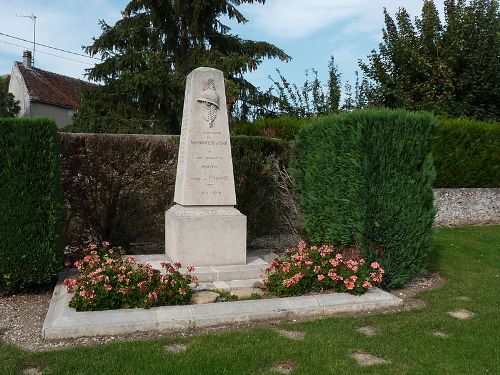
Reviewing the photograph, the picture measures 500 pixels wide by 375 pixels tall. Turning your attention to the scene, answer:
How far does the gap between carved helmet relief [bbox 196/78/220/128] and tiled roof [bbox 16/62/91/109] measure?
23.3 metres

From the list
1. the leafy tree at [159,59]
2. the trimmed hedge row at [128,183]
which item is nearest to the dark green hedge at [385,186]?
the trimmed hedge row at [128,183]

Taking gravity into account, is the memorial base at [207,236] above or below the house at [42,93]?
below

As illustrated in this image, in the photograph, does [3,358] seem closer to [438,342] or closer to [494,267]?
[438,342]

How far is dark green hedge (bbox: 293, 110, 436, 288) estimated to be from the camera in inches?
246

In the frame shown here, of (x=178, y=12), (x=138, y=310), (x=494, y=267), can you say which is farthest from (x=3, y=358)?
(x=178, y=12)

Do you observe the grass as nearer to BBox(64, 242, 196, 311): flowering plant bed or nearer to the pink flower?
the pink flower

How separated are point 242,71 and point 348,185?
11221 mm

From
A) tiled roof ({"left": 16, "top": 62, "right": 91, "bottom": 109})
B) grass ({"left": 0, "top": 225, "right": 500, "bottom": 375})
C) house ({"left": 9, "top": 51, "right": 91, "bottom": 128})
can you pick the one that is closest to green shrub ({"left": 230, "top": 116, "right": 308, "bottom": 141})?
grass ({"left": 0, "top": 225, "right": 500, "bottom": 375})

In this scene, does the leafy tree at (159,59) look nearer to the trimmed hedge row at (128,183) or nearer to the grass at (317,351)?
the trimmed hedge row at (128,183)

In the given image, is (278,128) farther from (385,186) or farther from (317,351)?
(317,351)

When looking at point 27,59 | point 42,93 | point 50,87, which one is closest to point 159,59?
point 42,93

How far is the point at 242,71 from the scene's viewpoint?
1681 cm

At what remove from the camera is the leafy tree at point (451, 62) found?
625 inches

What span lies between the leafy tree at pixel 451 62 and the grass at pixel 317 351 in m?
11.9
